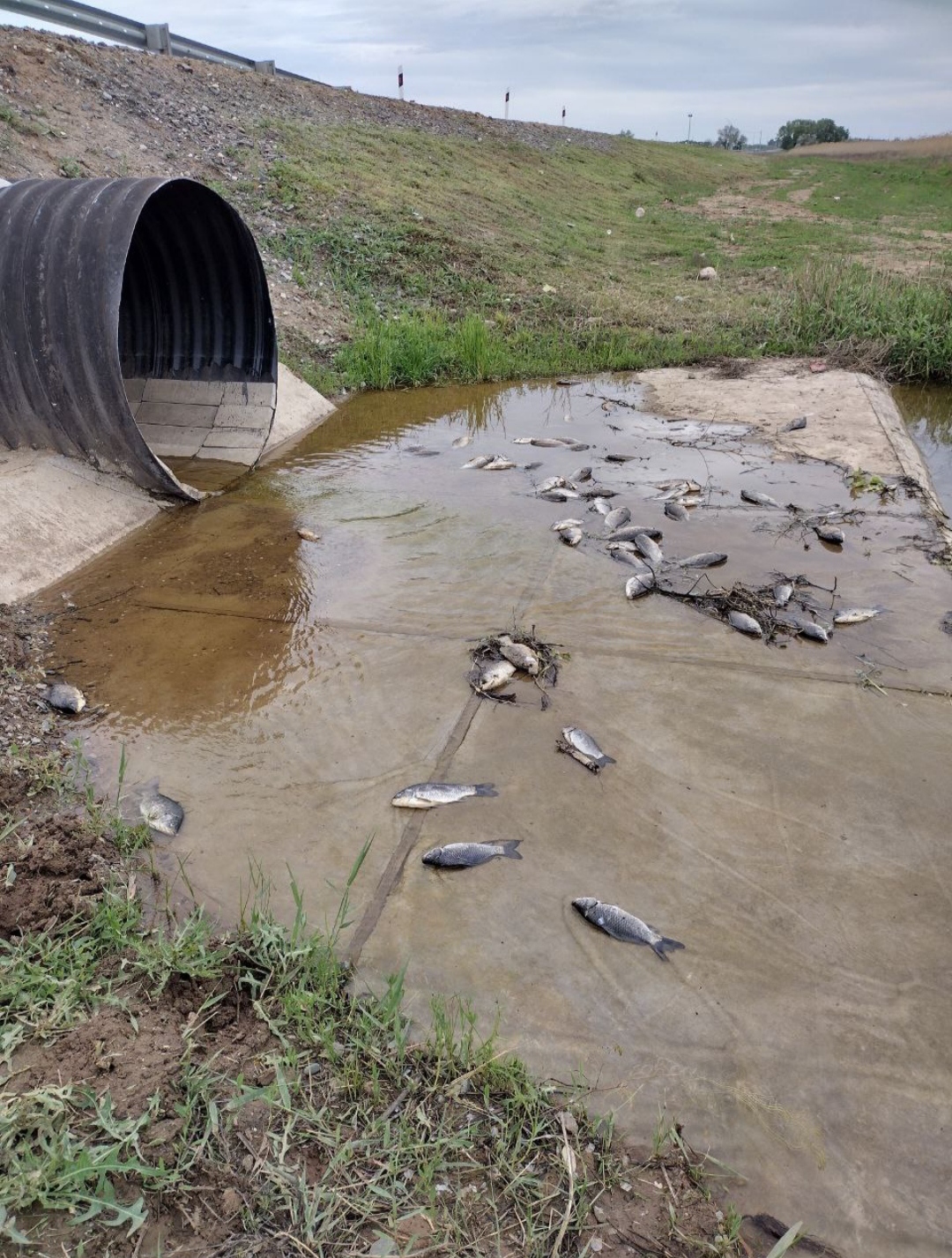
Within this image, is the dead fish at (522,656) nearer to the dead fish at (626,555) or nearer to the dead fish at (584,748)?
the dead fish at (584,748)

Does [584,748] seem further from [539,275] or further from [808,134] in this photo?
[808,134]

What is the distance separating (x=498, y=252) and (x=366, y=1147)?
13.1m

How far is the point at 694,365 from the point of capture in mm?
10125

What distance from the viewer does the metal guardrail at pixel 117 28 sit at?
13508 mm

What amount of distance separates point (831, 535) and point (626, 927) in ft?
12.1

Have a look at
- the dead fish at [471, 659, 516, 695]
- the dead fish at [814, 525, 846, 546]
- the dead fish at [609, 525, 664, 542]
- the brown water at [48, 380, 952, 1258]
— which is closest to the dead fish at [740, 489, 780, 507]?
the brown water at [48, 380, 952, 1258]

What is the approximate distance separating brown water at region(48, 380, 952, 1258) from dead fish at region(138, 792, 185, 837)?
4 cm

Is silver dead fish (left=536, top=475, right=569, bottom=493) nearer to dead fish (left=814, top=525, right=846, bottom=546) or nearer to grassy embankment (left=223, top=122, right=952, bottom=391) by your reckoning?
dead fish (left=814, top=525, right=846, bottom=546)

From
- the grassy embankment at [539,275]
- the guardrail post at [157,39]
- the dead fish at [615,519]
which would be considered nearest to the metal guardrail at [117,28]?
the guardrail post at [157,39]

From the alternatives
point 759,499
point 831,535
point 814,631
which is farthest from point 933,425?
point 814,631

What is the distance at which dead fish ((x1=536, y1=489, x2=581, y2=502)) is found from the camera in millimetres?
6148

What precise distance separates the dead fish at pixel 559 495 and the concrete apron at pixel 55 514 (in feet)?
8.53

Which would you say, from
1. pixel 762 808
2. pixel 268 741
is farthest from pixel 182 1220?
pixel 762 808

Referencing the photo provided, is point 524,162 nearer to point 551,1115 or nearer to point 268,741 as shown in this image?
point 268,741
